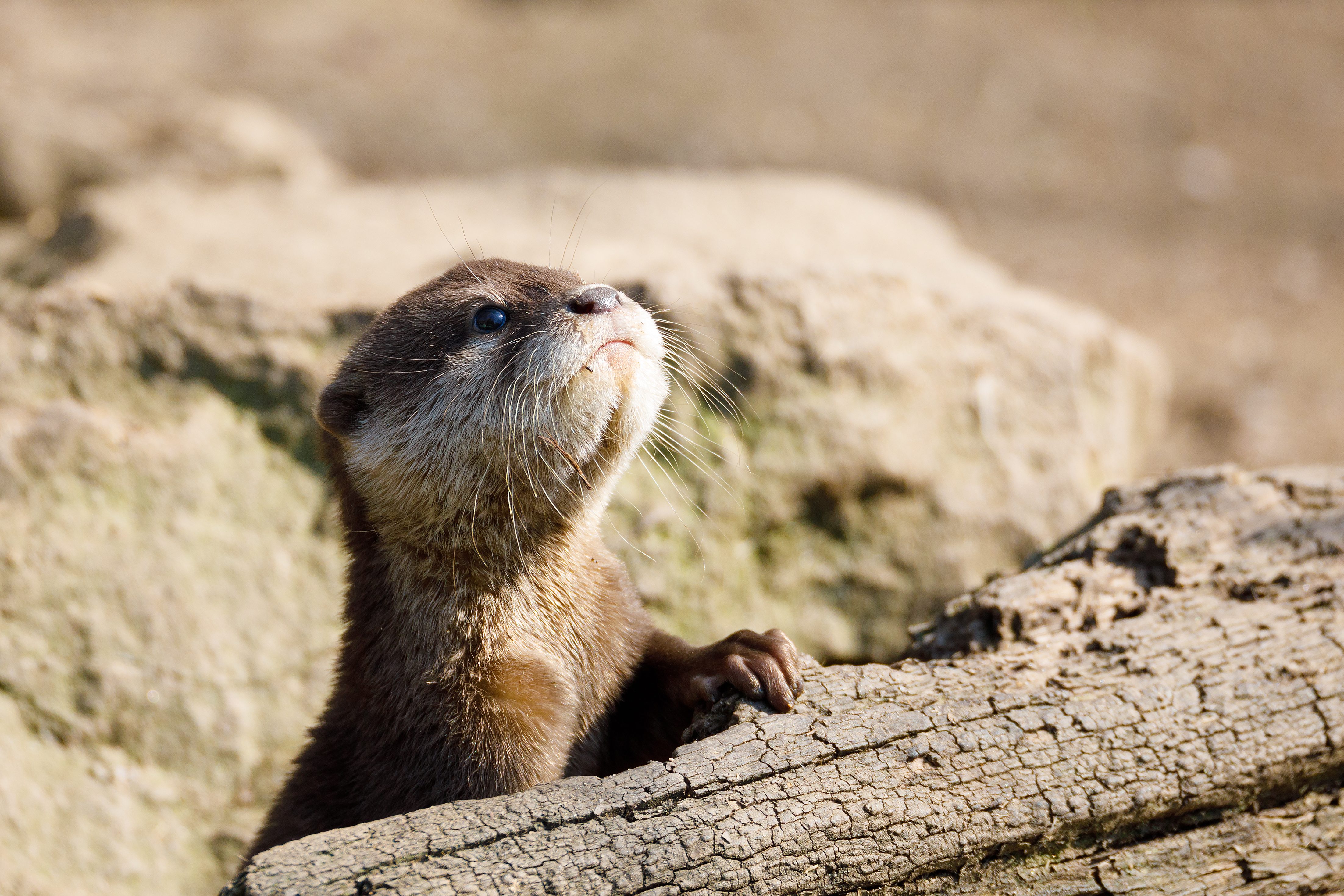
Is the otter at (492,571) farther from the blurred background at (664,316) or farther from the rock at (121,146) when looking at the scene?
the rock at (121,146)

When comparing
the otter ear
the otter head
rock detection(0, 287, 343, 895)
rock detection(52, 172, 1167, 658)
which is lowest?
rock detection(0, 287, 343, 895)

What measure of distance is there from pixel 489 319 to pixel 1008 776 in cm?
171

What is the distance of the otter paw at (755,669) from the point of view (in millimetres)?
2789

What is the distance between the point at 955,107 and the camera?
10422 millimetres

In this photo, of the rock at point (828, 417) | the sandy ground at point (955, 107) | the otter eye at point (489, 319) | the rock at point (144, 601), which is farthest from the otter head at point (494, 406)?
the sandy ground at point (955, 107)

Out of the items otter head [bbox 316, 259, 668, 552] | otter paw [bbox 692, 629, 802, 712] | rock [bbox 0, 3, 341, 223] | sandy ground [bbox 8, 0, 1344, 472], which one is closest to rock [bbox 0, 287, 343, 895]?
otter head [bbox 316, 259, 668, 552]

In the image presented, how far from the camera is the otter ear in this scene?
3.23 meters

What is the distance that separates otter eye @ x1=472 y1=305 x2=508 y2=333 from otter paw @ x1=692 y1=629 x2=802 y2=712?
3.30ft

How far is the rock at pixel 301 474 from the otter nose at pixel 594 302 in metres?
0.70

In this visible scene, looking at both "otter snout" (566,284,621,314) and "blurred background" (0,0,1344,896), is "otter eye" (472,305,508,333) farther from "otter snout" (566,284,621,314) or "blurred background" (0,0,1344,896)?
"blurred background" (0,0,1344,896)

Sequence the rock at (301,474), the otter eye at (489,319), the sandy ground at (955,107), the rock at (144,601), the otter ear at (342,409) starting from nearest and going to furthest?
the otter eye at (489,319) < the otter ear at (342,409) < the rock at (144,601) < the rock at (301,474) < the sandy ground at (955,107)

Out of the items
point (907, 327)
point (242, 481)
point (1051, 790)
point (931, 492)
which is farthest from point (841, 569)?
point (242, 481)

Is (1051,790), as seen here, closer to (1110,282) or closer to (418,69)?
(1110,282)

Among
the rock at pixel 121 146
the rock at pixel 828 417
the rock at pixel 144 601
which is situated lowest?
the rock at pixel 121 146
